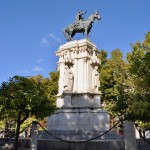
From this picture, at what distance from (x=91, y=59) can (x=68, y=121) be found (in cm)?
507

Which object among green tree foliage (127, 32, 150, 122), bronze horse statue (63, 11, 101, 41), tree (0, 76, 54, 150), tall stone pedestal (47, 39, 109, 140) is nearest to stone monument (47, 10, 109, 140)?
tall stone pedestal (47, 39, 109, 140)

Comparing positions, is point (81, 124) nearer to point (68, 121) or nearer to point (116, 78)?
point (68, 121)

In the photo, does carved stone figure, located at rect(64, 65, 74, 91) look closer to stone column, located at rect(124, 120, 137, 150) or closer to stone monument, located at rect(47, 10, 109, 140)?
stone monument, located at rect(47, 10, 109, 140)

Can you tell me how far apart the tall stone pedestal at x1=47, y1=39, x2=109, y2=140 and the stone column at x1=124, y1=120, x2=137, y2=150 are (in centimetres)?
451

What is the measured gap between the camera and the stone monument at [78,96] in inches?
621

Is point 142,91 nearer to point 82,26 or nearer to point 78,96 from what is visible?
point 78,96

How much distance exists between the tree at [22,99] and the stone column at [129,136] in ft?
13.3

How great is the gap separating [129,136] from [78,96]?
25.0ft

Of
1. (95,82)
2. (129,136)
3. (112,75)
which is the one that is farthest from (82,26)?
(112,75)

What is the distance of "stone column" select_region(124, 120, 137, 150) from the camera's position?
31.6 feet

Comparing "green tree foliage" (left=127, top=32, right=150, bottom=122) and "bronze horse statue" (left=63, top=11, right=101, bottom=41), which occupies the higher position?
"bronze horse statue" (left=63, top=11, right=101, bottom=41)

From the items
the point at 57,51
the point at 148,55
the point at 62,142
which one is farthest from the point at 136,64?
the point at 57,51

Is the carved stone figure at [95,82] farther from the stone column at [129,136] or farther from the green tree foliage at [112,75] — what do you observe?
the green tree foliage at [112,75]

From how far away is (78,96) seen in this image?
17031 millimetres
